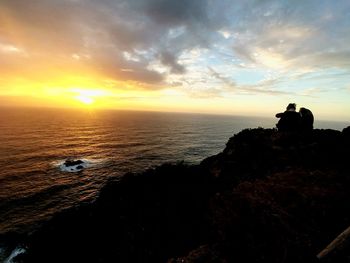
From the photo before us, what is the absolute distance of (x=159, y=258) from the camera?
7836mm

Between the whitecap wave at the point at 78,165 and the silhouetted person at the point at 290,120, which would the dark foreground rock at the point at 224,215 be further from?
the whitecap wave at the point at 78,165

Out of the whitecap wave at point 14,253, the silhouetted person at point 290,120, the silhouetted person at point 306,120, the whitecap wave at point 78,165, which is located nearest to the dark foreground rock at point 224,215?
the silhouetted person at point 306,120

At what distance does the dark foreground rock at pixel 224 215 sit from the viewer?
23.6 feet

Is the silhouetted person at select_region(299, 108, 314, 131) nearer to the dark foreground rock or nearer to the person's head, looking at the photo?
the person's head

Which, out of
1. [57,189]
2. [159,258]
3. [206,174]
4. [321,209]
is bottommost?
[57,189]

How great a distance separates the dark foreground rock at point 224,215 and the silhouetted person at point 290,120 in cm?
479

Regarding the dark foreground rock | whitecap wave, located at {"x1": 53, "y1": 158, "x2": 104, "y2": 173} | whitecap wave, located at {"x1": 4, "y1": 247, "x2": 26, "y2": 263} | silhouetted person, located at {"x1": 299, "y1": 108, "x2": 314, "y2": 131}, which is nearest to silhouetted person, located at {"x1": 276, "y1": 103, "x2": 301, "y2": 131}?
silhouetted person, located at {"x1": 299, "y1": 108, "x2": 314, "y2": 131}

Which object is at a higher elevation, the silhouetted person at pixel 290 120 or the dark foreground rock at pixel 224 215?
the silhouetted person at pixel 290 120

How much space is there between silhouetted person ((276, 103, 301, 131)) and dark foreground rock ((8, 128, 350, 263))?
4.79 m

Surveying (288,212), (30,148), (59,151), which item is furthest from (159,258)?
(30,148)

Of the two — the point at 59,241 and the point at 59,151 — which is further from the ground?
the point at 59,241

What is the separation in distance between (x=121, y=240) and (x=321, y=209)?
9851 millimetres

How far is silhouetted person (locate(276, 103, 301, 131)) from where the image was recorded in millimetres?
22405

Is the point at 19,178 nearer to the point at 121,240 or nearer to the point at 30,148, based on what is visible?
the point at 30,148
